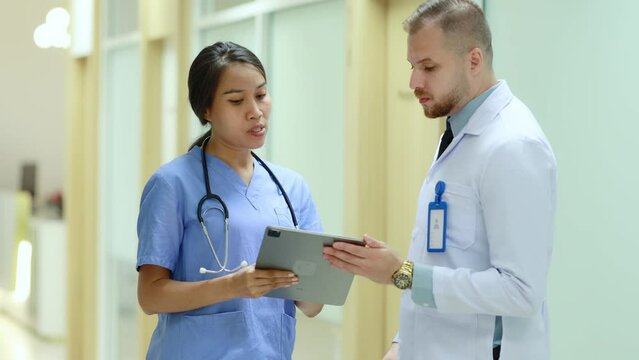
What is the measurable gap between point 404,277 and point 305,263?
27 centimetres

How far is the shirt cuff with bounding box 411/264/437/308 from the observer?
1584 millimetres

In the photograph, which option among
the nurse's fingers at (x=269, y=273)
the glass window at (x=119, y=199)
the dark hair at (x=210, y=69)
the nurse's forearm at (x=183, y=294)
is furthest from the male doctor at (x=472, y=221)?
the glass window at (x=119, y=199)

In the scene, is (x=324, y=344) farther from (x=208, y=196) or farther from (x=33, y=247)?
(x=33, y=247)

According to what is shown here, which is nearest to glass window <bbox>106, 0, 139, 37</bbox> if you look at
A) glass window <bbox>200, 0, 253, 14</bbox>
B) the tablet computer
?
glass window <bbox>200, 0, 253, 14</bbox>

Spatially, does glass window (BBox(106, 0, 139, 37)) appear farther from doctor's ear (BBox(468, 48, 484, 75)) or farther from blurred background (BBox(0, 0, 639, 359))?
doctor's ear (BBox(468, 48, 484, 75))

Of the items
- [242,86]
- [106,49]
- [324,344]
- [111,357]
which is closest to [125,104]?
[106,49]

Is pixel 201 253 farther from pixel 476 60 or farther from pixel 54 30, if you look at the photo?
pixel 54 30

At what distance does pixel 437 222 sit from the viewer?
1.63m

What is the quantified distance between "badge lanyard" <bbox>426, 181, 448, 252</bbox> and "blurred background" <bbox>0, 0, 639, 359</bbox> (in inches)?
27.9

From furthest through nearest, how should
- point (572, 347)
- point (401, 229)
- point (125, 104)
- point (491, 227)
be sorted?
point (125, 104) < point (401, 229) < point (572, 347) < point (491, 227)

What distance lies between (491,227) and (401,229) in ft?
4.66

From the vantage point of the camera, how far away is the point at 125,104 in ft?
15.8

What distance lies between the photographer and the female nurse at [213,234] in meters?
1.92

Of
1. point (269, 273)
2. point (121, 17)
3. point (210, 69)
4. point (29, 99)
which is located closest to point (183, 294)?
point (269, 273)
